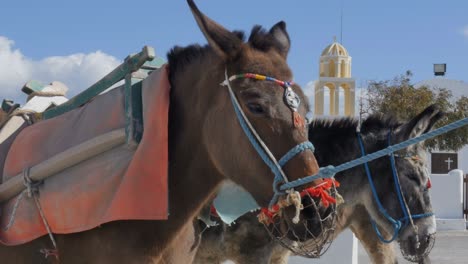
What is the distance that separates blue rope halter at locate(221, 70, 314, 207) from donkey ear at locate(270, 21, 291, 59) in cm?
36

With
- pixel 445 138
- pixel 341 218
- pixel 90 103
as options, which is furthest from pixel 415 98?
pixel 90 103

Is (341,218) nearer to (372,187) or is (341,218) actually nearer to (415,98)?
(372,187)

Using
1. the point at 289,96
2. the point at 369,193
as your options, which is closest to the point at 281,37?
the point at 289,96

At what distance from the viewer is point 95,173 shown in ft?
9.77

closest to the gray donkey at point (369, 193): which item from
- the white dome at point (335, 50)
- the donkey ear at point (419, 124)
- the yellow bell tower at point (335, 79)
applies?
the donkey ear at point (419, 124)

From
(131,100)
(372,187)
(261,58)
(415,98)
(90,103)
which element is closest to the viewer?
(261,58)

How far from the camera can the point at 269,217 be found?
8.86 ft

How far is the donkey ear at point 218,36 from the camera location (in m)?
2.75

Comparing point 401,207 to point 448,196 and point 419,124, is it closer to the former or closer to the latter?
point 419,124

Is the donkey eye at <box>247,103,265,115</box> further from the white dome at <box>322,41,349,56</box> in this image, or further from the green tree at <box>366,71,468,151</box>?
the white dome at <box>322,41,349,56</box>

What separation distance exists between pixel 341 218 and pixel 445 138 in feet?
91.2

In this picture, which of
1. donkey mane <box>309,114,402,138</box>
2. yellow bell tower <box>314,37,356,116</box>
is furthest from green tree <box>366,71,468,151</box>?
donkey mane <box>309,114,402,138</box>

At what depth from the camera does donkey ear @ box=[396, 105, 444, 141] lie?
6129mm

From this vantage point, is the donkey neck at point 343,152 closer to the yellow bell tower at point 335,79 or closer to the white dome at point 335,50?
the yellow bell tower at point 335,79
